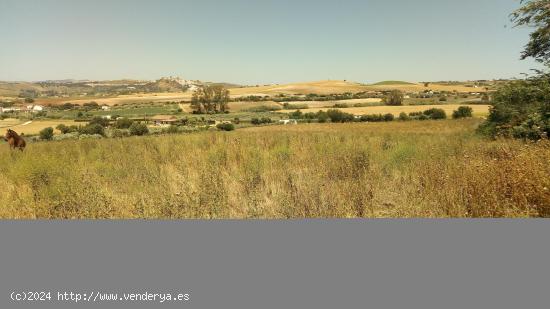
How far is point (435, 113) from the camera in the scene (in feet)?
143

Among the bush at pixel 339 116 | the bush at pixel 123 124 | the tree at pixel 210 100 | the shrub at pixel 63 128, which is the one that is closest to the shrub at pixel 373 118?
the bush at pixel 339 116

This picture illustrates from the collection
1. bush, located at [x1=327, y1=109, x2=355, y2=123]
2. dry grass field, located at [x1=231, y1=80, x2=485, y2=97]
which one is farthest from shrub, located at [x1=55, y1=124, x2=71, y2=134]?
dry grass field, located at [x1=231, y1=80, x2=485, y2=97]

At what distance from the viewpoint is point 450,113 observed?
41781mm

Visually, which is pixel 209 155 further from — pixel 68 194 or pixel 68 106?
pixel 68 106

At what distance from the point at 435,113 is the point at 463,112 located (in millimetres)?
5447

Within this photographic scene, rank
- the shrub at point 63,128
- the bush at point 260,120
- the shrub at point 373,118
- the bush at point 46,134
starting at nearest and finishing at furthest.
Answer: the bush at point 46,134, the shrub at point 63,128, the bush at point 260,120, the shrub at point 373,118

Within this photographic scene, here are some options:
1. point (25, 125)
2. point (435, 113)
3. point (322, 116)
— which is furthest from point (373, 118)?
point (25, 125)

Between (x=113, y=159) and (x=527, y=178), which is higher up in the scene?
(x=527, y=178)

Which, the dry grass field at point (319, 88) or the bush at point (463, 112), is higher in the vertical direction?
the dry grass field at point (319, 88)

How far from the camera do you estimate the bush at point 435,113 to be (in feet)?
139

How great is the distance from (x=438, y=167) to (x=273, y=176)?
2650mm

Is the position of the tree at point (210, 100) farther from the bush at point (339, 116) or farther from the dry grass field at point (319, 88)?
the dry grass field at point (319, 88)

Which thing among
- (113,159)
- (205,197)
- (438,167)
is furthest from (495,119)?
(113,159)

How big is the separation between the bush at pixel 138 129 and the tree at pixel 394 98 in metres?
45.6
